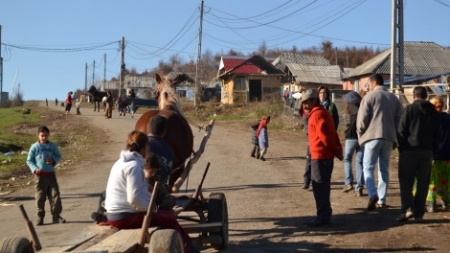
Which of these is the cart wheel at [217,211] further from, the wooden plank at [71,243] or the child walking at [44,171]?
the child walking at [44,171]

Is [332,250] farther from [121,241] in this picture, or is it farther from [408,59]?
[408,59]

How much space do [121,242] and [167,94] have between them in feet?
18.3

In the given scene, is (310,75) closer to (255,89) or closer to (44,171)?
(255,89)

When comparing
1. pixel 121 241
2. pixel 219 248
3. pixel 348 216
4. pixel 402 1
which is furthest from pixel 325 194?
pixel 402 1

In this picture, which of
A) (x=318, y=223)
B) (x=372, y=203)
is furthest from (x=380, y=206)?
(x=318, y=223)

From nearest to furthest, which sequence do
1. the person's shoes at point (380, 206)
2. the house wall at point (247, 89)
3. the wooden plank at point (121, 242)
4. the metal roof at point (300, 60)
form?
the wooden plank at point (121, 242), the person's shoes at point (380, 206), the house wall at point (247, 89), the metal roof at point (300, 60)

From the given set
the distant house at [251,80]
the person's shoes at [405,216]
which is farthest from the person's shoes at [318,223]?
the distant house at [251,80]

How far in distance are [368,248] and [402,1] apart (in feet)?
55.5

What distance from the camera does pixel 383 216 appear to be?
1042cm

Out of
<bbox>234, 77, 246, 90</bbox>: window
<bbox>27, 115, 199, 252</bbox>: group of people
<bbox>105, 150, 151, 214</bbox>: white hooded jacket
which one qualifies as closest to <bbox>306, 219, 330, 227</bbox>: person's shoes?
<bbox>27, 115, 199, 252</bbox>: group of people

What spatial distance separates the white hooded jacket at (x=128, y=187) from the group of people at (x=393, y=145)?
4.18 meters

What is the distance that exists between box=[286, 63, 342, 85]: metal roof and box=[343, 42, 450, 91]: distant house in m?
7.76

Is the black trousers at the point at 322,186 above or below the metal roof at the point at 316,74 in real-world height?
below

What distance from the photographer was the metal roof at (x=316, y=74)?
62281mm
